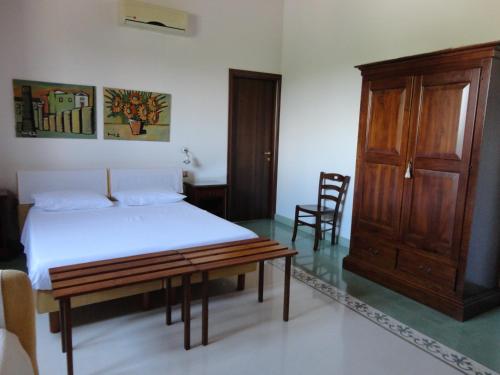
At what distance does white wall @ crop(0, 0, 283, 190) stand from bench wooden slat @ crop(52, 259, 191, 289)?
2393 millimetres

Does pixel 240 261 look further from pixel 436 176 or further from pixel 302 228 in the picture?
pixel 302 228

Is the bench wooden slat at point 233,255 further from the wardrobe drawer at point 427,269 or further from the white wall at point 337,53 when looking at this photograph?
the white wall at point 337,53

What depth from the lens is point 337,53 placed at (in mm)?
4164

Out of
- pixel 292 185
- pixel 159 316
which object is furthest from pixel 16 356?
pixel 292 185

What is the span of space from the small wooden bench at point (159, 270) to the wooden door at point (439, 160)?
1.15 metres

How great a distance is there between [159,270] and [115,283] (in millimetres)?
265

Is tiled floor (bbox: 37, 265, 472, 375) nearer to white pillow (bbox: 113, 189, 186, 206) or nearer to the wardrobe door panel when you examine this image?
the wardrobe door panel

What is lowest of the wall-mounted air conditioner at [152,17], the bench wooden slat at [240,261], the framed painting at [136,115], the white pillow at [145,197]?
the bench wooden slat at [240,261]

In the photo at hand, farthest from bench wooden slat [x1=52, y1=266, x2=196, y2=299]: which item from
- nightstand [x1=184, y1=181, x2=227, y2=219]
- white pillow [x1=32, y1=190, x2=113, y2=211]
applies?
nightstand [x1=184, y1=181, x2=227, y2=219]

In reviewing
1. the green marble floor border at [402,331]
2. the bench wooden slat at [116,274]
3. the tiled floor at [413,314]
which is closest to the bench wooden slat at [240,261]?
the bench wooden slat at [116,274]

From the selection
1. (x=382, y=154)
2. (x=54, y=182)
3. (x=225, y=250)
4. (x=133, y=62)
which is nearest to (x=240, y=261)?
(x=225, y=250)

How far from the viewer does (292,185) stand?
5043 millimetres

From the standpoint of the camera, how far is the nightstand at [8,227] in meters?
3.38

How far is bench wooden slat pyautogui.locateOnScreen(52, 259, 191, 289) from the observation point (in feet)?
6.01
